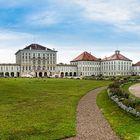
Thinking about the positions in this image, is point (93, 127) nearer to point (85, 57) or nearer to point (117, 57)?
point (117, 57)

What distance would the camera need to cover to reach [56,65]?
576ft

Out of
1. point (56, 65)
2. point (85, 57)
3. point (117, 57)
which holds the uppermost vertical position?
point (85, 57)

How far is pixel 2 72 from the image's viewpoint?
16638cm

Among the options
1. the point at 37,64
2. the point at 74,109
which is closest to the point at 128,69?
the point at 37,64

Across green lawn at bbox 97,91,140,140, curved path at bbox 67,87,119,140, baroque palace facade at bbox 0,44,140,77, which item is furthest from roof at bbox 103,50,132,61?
curved path at bbox 67,87,119,140

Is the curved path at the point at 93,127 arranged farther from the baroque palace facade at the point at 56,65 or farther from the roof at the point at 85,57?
A: the roof at the point at 85,57

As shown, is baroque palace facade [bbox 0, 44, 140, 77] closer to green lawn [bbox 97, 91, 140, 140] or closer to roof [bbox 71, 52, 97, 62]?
roof [bbox 71, 52, 97, 62]

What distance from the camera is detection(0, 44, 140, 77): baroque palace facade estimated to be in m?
168

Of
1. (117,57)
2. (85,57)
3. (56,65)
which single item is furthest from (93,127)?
(85,57)

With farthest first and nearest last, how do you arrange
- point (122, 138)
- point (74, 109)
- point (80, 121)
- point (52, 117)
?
point (74, 109), point (52, 117), point (80, 121), point (122, 138)

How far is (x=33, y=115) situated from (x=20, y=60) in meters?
152

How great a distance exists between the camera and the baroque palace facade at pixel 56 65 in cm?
16805

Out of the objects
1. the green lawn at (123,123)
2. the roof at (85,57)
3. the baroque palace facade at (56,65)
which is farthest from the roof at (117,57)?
the green lawn at (123,123)

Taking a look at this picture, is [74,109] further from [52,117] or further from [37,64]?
[37,64]
